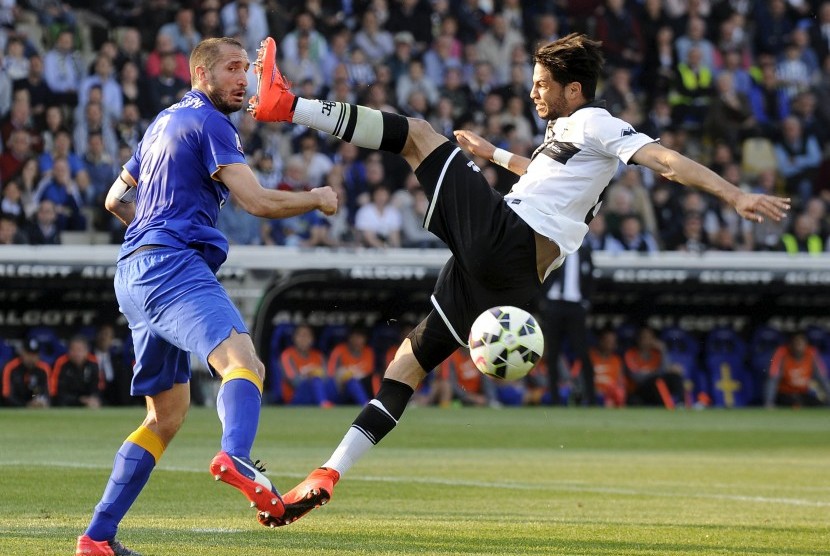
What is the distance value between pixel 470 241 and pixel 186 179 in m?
1.58

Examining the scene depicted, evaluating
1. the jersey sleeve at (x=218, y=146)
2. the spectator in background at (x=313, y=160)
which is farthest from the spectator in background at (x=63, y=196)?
the jersey sleeve at (x=218, y=146)

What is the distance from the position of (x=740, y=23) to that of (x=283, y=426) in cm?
1342

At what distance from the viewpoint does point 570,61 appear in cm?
741

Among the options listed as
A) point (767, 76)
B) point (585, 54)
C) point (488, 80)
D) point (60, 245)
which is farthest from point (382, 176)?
point (585, 54)

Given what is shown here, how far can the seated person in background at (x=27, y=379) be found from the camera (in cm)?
1683

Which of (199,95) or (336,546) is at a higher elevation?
(199,95)

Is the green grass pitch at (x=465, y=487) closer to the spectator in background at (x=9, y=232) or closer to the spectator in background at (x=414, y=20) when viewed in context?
the spectator in background at (x=9, y=232)

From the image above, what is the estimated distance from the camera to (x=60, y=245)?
1719 centimetres

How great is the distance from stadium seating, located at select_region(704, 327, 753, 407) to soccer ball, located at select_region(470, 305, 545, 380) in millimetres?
13662

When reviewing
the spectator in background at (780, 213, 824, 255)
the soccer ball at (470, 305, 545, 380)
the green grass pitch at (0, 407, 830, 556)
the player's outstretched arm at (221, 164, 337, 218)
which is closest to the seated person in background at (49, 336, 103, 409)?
the green grass pitch at (0, 407, 830, 556)

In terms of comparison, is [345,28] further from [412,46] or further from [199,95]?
[199,95]

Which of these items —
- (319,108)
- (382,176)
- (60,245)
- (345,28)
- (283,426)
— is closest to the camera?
(319,108)

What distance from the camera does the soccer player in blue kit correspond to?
596 centimetres

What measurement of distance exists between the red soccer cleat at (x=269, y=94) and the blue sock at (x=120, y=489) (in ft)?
5.79
